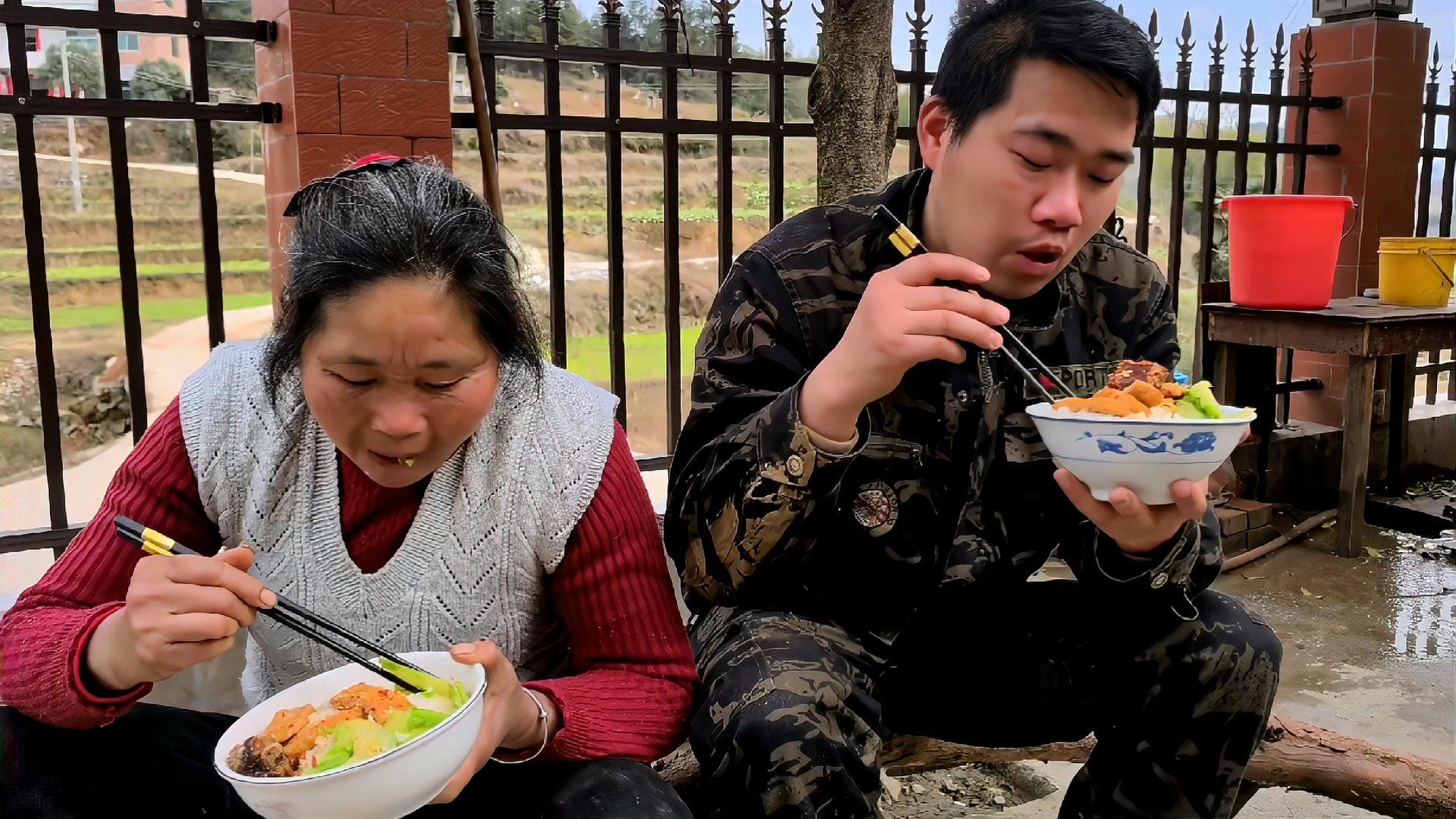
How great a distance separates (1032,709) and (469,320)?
113 centimetres

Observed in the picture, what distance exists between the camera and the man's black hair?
1669mm

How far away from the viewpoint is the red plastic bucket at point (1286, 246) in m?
4.59

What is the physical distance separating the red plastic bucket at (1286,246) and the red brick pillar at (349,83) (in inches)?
134

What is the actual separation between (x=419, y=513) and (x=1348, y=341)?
4.29 meters

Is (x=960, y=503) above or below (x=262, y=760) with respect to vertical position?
above

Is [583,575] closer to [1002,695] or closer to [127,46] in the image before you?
[1002,695]

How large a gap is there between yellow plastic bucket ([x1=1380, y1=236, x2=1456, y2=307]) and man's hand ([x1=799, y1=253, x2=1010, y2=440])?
434cm

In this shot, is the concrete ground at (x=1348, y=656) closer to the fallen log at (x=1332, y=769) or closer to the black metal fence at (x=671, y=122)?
the fallen log at (x=1332, y=769)

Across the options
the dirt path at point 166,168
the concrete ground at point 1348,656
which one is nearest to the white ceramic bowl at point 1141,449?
the concrete ground at point 1348,656

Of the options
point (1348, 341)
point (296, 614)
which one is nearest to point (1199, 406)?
point (296, 614)

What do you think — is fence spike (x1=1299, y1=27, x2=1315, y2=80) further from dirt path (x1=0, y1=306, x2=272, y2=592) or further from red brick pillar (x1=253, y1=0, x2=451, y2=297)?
dirt path (x1=0, y1=306, x2=272, y2=592)

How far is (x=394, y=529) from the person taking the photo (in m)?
1.65

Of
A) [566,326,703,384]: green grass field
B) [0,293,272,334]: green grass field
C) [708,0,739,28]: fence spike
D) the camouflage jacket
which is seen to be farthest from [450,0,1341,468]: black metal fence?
[0,293,272,334]: green grass field

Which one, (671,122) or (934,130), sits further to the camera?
(671,122)
